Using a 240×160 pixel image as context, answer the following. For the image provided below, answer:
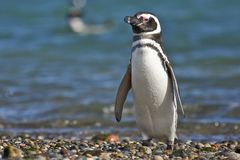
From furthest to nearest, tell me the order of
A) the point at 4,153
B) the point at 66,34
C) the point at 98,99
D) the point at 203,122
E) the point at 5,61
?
the point at 66,34
the point at 5,61
the point at 98,99
the point at 203,122
the point at 4,153

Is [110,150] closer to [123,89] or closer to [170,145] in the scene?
[170,145]

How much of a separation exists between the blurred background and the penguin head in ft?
7.40

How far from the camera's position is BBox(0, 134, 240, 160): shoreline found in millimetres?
5910

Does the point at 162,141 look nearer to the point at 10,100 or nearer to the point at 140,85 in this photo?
the point at 140,85

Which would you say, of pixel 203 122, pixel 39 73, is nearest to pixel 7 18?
pixel 39 73

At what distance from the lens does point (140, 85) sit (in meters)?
6.61

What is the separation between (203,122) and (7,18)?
16311 mm

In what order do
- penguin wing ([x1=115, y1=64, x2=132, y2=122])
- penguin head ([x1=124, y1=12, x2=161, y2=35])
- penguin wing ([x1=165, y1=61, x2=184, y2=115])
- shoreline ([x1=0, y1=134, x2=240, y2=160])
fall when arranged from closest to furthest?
1. shoreline ([x1=0, y1=134, x2=240, y2=160])
2. penguin head ([x1=124, y1=12, x2=161, y2=35])
3. penguin wing ([x1=165, y1=61, x2=184, y2=115])
4. penguin wing ([x1=115, y1=64, x2=132, y2=122])

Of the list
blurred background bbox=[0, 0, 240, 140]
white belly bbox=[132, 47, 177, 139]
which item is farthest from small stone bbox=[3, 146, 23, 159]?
blurred background bbox=[0, 0, 240, 140]

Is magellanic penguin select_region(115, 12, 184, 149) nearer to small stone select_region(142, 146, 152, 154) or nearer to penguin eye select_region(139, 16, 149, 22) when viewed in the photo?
penguin eye select_region(139, 16, 149, 22)

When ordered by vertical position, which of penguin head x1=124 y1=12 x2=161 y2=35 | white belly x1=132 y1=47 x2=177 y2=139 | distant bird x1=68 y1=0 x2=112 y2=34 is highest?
distant bird x1=68 y1=0 x2=112 y2=34

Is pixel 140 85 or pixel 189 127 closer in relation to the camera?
pixel 140 85

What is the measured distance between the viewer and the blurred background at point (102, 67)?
379 inches

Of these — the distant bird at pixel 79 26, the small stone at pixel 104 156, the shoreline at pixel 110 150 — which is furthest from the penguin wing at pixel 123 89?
the distant bird at pixel 79 26
